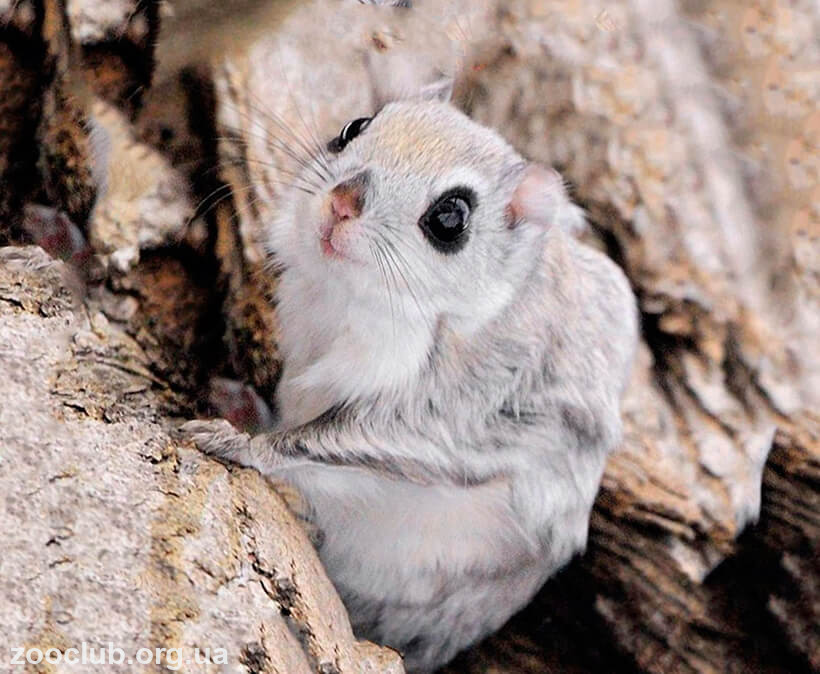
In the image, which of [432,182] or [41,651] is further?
[432,182]

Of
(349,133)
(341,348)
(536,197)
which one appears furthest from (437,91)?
(341,348)

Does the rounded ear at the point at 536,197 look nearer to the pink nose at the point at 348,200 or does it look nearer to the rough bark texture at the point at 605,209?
the pink nose at the point at 348,200

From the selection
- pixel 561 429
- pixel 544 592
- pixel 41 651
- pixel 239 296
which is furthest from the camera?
pixel 544 592

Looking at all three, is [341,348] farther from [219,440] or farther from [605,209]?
[605,209]

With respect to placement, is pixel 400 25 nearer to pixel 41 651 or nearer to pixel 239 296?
pixel 239 296

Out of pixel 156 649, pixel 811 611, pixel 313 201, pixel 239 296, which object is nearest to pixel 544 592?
pixel 811 611

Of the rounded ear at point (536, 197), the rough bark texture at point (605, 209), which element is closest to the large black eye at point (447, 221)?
the rounded ear at point (536, 197)
